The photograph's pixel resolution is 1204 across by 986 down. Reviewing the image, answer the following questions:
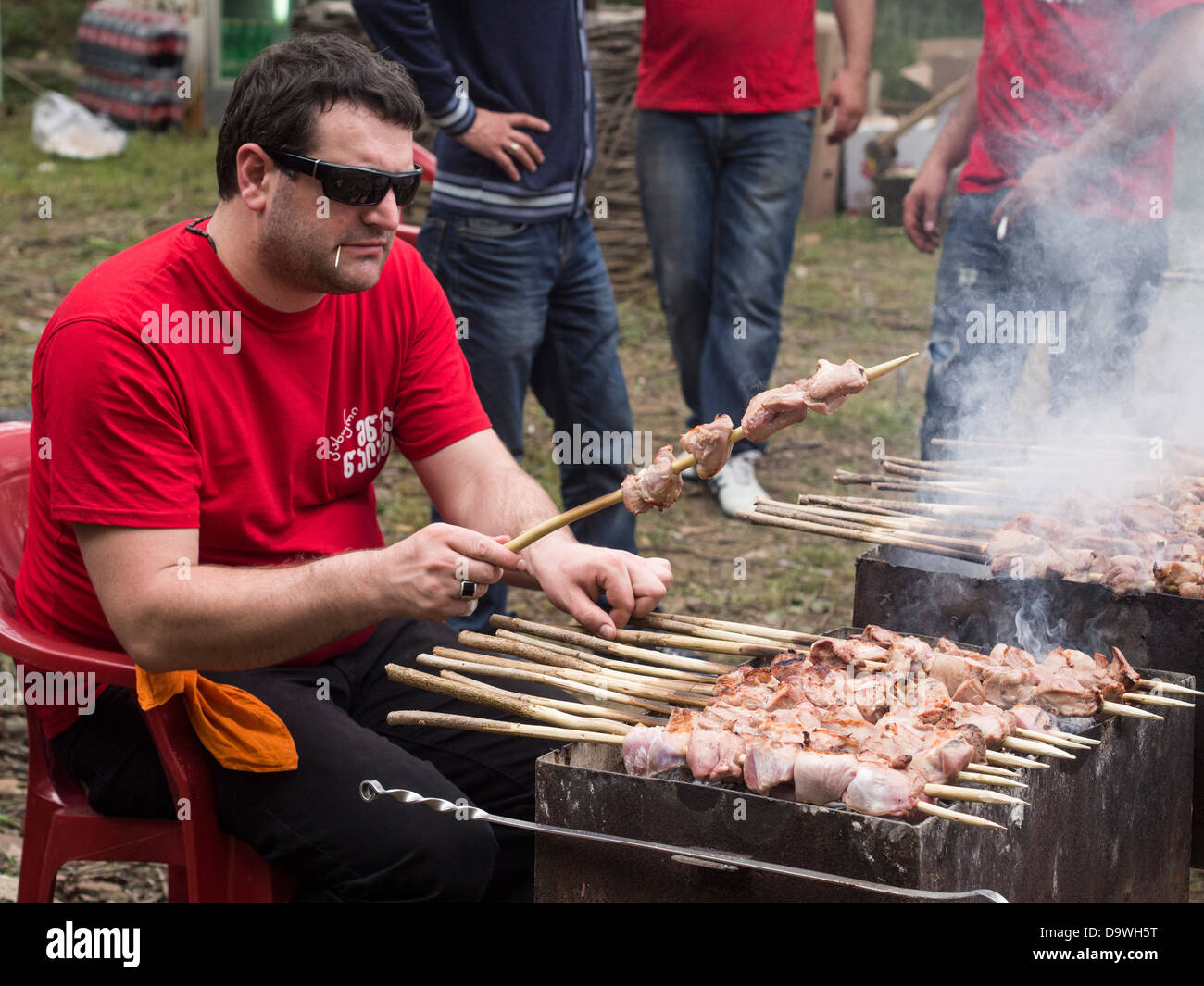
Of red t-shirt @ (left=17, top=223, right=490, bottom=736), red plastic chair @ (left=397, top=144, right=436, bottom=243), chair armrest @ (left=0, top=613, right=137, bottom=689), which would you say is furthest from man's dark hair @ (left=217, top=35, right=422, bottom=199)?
red plastic chair @ (left=397, top=144, right=436, bottom=243)

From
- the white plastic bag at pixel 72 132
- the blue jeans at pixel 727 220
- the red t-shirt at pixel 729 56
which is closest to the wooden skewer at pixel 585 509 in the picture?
the blue jeans at pixel 727 220

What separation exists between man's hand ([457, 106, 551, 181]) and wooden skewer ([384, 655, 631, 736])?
2.51m

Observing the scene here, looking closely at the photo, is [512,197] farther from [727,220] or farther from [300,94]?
[300,94]

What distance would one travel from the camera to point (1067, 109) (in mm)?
4812

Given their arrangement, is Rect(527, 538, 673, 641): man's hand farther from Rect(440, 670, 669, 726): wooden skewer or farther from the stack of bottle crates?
the stack of bottle crates

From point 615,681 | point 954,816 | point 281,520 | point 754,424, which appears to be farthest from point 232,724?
point 954,816

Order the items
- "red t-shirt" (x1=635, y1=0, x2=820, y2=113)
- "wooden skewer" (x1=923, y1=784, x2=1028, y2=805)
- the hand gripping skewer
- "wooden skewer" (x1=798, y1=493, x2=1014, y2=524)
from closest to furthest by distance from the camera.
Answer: the hand gripping skewer, "wooden skewer" (x1=923, y1=784, x2=1028, y2=805), "wooden skewer" (x1=798, y1=493, x2=1014, y2=524), "red t-shirt" (x1=635, y1=0, x2=820, y2=113)

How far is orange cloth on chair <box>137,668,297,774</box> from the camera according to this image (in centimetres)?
255

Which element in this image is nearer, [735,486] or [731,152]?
[731,152]

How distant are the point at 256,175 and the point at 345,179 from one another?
0.20 m

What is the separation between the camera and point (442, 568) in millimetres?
2406

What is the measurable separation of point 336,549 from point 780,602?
9.94 ft

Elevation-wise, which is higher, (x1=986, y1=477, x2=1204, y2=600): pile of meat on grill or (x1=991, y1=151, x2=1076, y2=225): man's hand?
(x1=991, y1=151, x2=1076, y2=225): man's hand

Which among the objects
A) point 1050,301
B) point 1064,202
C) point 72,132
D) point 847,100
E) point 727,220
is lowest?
point 1050,301
